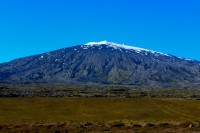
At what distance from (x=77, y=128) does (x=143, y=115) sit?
2817 cm

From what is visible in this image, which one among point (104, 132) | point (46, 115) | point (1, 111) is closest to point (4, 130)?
point (104, 132)

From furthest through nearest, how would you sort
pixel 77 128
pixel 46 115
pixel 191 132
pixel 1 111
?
pixel 1 111 < pixel 46 115 < pixel 77 128 < pixel 191 132

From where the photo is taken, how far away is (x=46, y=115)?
53812mm

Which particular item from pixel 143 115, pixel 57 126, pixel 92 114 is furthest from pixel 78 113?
pixel 57 126

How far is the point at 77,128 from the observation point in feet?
90.1

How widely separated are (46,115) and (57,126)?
25.7m

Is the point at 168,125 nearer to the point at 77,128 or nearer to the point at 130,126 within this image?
the point at 130,126

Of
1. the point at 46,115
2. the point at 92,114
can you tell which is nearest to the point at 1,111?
the point at 46,115

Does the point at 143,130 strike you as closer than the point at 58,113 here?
Yes

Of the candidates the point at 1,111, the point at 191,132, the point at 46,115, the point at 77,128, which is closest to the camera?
the point at 191,132

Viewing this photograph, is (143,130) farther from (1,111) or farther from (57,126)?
(1,111)

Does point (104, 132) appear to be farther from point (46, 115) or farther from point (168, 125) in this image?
point (46, 115)

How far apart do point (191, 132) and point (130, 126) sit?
4.27 metres

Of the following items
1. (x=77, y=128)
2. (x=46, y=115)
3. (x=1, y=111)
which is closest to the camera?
(x=77, y=128)
